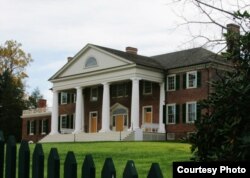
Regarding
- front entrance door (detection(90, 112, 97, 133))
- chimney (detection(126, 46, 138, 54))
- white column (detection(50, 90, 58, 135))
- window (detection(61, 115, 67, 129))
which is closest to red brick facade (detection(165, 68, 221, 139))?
chimney (detection(126, 46, 138, 54))

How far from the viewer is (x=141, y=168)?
1273 centimetres

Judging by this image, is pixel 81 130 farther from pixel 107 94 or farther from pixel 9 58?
pixel 9 58

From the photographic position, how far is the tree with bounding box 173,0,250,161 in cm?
423

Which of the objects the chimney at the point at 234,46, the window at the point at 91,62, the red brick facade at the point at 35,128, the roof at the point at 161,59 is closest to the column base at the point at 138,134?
the roof at the point at 161,59

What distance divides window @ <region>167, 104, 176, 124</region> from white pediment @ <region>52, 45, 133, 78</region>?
16.3ft

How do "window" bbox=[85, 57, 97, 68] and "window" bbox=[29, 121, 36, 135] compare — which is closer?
"window" bbox=[85, 57, 97, 68]

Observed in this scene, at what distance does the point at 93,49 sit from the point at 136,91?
674cm

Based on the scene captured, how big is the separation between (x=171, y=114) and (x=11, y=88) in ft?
87.9

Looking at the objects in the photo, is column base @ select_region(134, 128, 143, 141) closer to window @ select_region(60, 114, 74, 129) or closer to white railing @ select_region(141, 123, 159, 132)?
white railing @ select_region(141, 123, 159, 132)

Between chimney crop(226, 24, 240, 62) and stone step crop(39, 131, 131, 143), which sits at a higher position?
chimney crop(226, 24, 240, 62)

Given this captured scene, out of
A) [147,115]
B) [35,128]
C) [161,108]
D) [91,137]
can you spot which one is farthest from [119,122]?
[35,128]

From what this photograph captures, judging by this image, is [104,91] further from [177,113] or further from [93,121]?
[177,113]

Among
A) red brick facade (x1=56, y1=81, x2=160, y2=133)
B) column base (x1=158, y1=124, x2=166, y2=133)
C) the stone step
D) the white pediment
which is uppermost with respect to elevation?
the white pediment

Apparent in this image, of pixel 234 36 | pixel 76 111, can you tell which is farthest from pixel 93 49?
pixel 234 36
